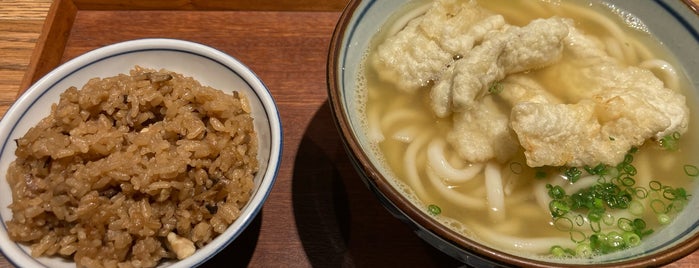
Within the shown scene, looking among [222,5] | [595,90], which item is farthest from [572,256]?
[222,5]

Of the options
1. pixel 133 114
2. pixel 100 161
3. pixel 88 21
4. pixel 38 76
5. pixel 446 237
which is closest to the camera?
pixel 446 237

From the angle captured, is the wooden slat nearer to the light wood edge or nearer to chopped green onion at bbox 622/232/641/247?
the light wood edge

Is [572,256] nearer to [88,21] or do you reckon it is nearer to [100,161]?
[100,161]

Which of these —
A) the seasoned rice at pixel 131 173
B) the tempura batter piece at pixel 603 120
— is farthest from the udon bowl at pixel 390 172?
the seasoned rice at pixel 131 173

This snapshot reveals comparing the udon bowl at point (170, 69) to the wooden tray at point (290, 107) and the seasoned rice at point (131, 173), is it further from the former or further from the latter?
the wooden tray at point (290, 107)

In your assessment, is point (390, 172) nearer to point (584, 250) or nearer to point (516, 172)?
point (516, 172)

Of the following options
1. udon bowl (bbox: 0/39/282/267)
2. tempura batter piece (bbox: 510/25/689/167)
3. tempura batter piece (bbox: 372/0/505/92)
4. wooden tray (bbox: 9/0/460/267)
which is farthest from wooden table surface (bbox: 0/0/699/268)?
tempura batter piece (bbox: 510/25/689/167)
